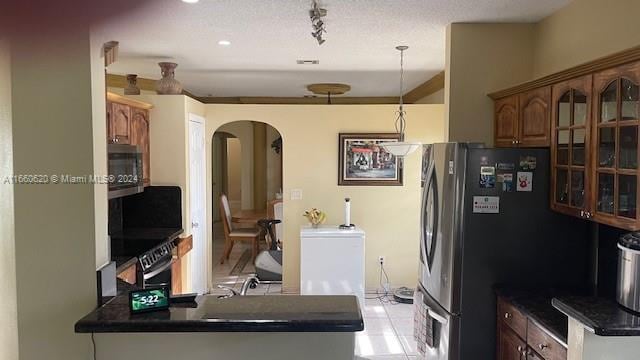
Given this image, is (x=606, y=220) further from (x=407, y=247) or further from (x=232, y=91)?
(x=232, y=91)

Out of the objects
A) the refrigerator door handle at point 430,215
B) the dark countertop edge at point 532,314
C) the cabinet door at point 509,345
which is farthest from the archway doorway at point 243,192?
the dark countertop edge at point 532,314

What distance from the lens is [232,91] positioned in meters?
7.62

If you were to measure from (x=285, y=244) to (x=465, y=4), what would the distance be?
359 centimetres

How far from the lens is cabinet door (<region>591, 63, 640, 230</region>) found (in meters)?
2.10

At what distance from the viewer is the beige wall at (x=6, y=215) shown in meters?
1.87

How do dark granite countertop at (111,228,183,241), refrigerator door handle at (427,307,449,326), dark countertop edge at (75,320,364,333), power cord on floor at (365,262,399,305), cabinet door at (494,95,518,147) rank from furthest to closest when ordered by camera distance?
power cord on floor at (365,262,399,305) → dark granite countertop at (111,228,183,241) → cabinet door at (494,95,518,147) → refrigerator door handle at (427,307,449,326) → dark countertop edge at (75,320,364,333)

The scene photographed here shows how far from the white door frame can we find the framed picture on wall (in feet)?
5.15

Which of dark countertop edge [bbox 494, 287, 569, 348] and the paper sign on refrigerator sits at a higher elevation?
the paper sign on refrigerator

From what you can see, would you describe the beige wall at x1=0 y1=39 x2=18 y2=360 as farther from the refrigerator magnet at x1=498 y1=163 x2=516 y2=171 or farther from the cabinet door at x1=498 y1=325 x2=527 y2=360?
the refrigerator magnet at x1=498 y1=163 x2=516 y2=171

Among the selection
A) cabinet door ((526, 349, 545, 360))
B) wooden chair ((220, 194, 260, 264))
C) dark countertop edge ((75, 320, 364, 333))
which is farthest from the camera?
wooden chair ((220, 194, 260, 264))

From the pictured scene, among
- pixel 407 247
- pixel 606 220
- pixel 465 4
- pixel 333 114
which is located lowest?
pixel 407 247

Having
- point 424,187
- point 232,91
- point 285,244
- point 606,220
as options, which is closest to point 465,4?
point 424,187

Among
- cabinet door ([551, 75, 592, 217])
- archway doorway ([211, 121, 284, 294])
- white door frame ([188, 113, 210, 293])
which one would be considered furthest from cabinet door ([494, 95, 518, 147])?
archway doorway ([211, 121, 284, 294])

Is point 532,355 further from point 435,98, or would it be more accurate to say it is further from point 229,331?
point 435,98
